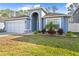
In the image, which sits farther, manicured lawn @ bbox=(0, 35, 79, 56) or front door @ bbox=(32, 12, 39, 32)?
front door @ bbox=(32, 12, 39, 32)

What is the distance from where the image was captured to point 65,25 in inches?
171

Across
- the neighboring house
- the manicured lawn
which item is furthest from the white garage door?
the manicured lawn

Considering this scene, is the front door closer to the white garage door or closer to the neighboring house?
the neighboring house

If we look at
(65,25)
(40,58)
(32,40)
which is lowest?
(40,58)

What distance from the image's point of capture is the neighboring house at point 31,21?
438cm

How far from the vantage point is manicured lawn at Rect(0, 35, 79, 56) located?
419cm

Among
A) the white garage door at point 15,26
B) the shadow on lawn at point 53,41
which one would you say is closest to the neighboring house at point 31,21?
the white garage door at point 15,26

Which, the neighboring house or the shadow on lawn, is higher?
the neighboring house

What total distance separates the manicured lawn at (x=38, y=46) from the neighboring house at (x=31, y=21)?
169 mm

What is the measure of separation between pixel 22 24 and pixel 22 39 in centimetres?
31

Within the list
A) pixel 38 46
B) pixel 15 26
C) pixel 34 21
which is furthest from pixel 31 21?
pixel 38 46

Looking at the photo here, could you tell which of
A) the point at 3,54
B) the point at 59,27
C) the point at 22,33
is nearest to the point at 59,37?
the point at 59,27

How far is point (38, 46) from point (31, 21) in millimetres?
537

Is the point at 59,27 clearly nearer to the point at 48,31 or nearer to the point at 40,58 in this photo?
the point at 48,31
